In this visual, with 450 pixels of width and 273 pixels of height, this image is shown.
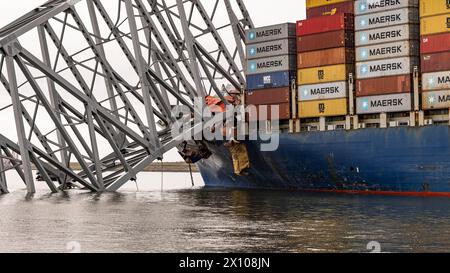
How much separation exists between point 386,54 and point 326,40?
203 inches

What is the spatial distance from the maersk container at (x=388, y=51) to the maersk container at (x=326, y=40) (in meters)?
1.51

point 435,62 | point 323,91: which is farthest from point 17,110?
point 435,62

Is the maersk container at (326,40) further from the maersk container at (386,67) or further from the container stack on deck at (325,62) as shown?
the maersk container at (386,67)

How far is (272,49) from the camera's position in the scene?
6850 cm

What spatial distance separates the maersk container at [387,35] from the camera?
59.4 meters

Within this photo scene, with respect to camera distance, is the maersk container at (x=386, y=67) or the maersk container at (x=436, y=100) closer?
the maersk container at (x=436, y=100)

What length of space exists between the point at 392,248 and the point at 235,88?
45.3 meters

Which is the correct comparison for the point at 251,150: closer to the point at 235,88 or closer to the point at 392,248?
Answer: the point at 235,88

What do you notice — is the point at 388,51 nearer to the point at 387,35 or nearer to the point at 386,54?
the point at 386,54

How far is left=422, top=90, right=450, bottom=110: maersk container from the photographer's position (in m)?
56.8

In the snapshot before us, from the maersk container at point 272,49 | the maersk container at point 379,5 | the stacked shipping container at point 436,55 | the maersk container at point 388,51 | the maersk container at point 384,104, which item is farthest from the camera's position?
the maersk container at point 272,49

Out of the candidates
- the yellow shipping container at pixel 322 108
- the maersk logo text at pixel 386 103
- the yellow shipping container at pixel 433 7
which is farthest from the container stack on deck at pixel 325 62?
the yellow shipping container at pixel 433 7
